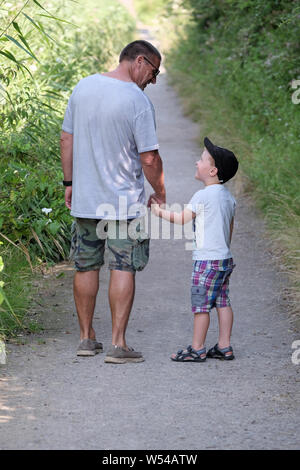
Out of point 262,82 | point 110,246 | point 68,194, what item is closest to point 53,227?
point 68,194

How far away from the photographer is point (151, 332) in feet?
18.0

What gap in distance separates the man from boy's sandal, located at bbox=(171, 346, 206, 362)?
0.68ft

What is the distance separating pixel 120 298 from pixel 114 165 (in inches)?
29.1

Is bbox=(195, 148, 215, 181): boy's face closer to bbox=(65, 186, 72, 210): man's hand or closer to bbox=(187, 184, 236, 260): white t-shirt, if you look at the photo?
bbox=(187, 184, 236, 260): white t-shirt

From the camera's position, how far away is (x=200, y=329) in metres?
4.85

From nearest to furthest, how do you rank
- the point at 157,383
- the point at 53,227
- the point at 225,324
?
the point at 157,383 < the point at 225,324 < the point at 53,227

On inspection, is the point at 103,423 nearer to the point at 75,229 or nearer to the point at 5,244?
the point at 75,229

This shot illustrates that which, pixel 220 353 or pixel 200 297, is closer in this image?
pixel 200 297

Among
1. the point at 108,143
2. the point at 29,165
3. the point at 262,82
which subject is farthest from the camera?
the point at 262,82

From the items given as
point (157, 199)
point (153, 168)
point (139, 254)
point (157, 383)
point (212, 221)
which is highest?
point (153, 168)

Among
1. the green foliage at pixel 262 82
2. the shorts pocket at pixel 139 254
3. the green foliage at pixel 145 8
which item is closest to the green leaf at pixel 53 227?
the shorts pocket at pixel 139 254

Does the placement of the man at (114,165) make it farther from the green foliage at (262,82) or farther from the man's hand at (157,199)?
the green foliage at (262,82)

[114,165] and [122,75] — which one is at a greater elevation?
[122,75]

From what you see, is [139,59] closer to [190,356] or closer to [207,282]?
[207,282]
